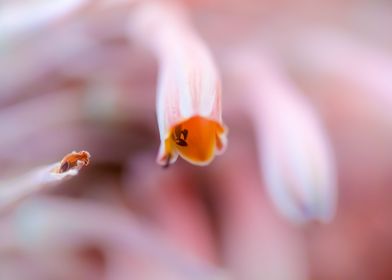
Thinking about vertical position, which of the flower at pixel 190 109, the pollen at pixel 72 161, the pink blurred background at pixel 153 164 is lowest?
the pollen at pixel 72 161

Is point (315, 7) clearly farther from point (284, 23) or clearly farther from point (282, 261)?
point (282, 261)

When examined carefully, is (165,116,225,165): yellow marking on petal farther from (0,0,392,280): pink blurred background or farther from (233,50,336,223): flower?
(0,0,392,280): pink blurred background

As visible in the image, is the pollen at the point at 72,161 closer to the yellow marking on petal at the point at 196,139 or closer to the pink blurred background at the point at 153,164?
the yellow marking on petal at the point at 196,139

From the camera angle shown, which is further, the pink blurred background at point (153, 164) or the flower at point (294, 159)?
the pink blurred background at point (153, 164)

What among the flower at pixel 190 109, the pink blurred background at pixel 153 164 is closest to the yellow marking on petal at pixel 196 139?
the flower at pixel 190 109

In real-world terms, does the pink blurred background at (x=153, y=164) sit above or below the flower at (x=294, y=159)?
above

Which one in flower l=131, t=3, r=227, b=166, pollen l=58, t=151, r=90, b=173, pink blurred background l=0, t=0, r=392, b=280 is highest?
pink blurred background l=0, t=0, r=392, b=280

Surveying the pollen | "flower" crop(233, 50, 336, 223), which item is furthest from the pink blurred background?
the pollen

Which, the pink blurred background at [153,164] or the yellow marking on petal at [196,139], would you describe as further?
the pink blurred background at [153,164]

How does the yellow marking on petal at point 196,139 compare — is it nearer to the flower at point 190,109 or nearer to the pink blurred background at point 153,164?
the flower at point 190,109
